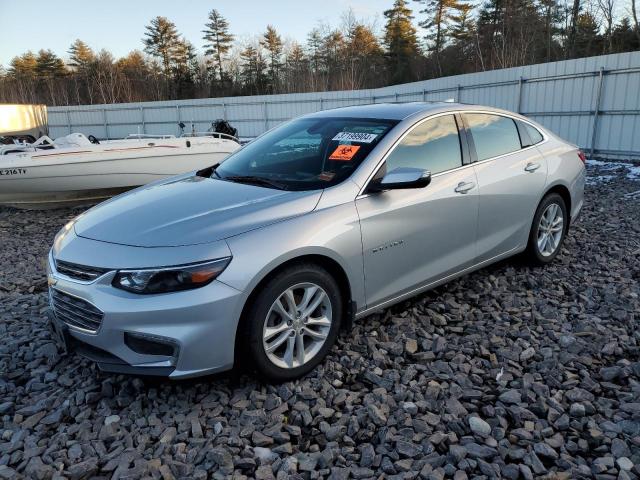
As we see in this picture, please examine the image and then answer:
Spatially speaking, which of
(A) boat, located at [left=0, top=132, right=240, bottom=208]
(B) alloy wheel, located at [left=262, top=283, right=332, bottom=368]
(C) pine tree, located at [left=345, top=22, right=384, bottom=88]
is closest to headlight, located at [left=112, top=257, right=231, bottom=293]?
(B) alloy wheel, located at [left=262, top=283, right=332, bottom=368]

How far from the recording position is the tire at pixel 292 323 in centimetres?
265

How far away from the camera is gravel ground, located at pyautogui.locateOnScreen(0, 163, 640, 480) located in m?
2.29

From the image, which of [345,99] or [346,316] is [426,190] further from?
[345,99]

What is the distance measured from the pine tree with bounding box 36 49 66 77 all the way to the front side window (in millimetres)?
60246

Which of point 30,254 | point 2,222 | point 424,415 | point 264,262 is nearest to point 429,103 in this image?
point 264,262

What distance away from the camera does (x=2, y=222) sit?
8312mm

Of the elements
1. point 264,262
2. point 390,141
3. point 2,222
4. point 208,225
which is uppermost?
point 390,141

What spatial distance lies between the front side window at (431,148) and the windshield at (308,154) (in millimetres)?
165

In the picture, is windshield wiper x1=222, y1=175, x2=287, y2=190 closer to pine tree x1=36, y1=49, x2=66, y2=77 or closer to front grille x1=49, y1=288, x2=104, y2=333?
front grille x1=49, y1=288, x2=104, y2=333

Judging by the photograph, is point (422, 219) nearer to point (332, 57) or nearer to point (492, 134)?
point (492, 134)

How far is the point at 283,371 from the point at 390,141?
165cm

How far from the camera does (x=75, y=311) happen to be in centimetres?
268

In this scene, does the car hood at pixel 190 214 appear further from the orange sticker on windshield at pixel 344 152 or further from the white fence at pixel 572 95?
the white fence at pixel 572 95

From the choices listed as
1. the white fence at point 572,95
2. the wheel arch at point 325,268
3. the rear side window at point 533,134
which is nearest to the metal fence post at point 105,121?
the white fence at point 572,95
